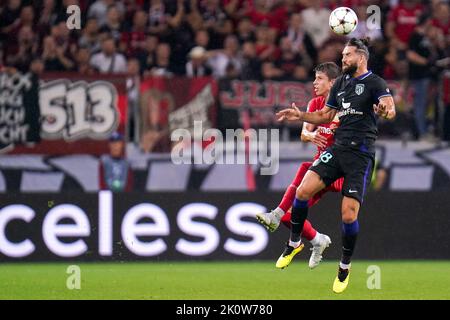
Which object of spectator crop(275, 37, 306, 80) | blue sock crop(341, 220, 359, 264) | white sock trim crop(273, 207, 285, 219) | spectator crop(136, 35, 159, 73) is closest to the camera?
blue sock crop(341, 220, 359, 264)

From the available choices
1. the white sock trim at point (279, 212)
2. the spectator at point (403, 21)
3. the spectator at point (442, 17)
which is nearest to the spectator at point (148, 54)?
the spectator at point (403, 21)

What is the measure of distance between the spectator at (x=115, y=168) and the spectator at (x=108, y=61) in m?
1.38

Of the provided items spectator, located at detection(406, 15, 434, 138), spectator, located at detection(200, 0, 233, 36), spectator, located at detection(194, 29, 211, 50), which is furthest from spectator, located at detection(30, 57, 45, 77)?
spectator, located at detection(406, 15, 434, 138)

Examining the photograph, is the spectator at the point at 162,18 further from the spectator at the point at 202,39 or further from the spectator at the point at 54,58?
the spectator at the point at 54,58

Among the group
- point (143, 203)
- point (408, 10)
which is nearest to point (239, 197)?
point (143, 203)

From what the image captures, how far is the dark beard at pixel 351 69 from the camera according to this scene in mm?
11391

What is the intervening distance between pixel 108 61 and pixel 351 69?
6.85 m

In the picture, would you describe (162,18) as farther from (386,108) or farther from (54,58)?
(386,108)

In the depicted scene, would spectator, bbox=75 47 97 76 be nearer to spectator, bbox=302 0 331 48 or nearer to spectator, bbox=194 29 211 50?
spectator, bbox=194 29 211 50

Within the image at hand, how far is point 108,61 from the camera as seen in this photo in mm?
17516

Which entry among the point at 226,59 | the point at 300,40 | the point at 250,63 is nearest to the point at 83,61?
the point at 226,59

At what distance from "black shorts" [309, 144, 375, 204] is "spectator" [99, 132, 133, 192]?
5499 mm

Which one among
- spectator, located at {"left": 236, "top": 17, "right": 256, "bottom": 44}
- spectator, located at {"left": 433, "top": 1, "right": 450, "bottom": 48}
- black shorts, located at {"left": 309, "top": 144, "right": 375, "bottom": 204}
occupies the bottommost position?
black shorts, located at {"left": 309, "top": 144, "right": 375, "bottom": 204}

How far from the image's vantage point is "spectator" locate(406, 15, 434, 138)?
17.0 meters
